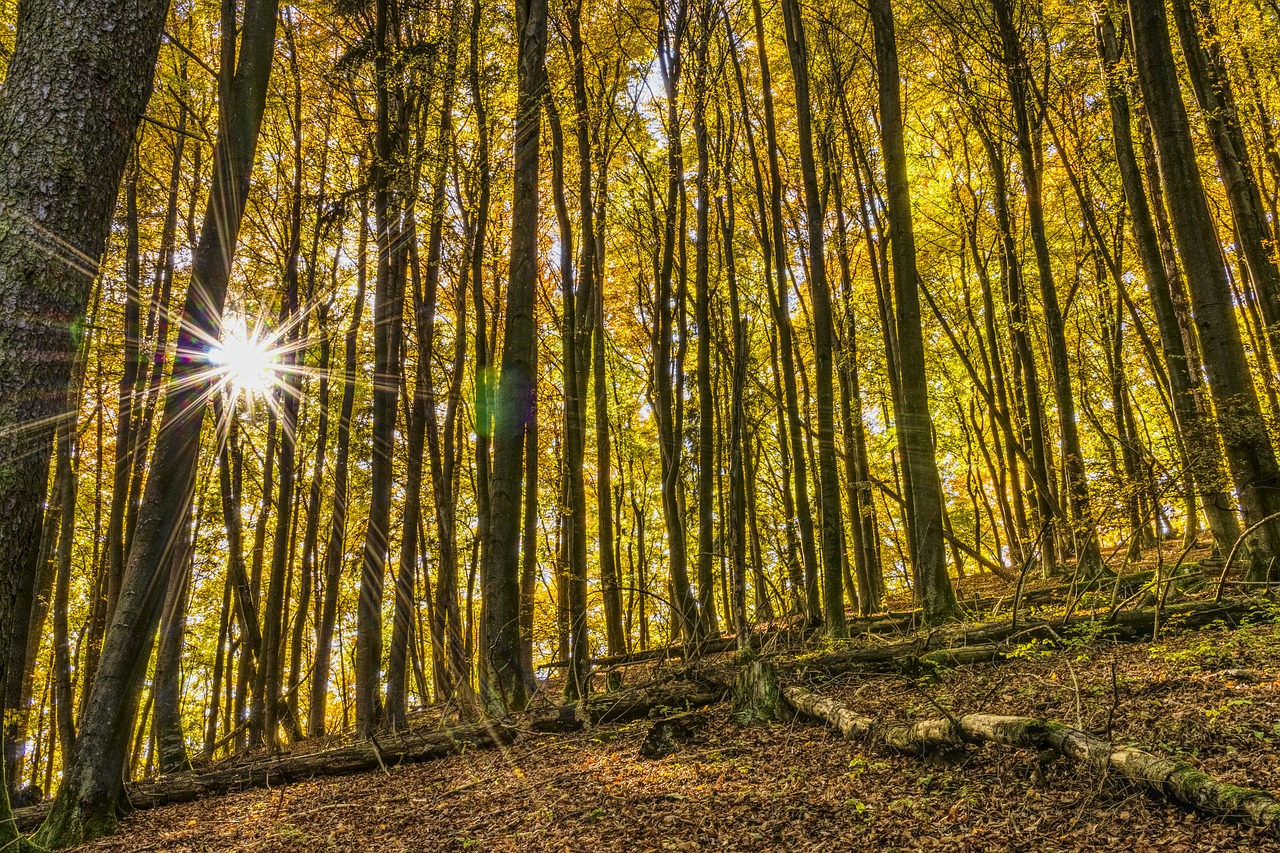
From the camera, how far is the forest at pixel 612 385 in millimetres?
3119

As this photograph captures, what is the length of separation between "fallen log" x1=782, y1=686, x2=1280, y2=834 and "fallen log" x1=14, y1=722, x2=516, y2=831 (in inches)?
128

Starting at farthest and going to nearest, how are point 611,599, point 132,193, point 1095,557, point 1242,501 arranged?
point 611,599, point 132,193, point 1095,557, point 1242,501

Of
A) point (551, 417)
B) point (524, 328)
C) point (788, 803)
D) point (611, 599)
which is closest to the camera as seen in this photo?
point (788, 803)

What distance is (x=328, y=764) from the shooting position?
605 cm

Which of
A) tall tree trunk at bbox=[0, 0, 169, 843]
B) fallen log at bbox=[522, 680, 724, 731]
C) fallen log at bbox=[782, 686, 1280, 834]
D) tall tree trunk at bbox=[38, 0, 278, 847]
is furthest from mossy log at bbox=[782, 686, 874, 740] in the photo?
tall tree trunk at bbox=[38, 0, 278, 847]

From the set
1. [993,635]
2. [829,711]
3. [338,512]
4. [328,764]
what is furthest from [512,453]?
[993,635]

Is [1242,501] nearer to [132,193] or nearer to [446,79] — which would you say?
[446,79]

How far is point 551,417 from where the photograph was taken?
664 inches

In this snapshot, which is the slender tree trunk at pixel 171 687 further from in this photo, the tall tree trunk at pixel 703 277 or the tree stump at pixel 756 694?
the tree stump at pixel 756 694

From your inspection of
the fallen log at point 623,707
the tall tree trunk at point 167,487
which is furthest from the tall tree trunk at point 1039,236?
the tall tree trunk at point 167,487

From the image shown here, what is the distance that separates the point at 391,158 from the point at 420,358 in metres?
2.60

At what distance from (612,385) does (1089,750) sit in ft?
47.5

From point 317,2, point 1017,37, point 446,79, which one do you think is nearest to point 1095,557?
point 1017,37

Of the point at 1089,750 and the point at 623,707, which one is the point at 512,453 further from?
the point at 1089,750
